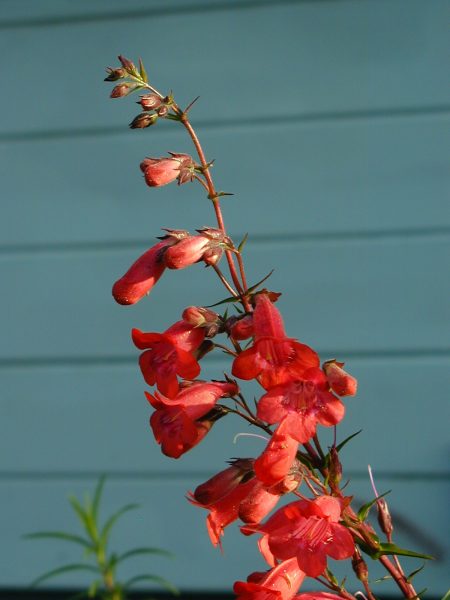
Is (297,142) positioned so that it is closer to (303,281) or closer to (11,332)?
(303,281)

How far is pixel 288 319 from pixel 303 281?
93 mm

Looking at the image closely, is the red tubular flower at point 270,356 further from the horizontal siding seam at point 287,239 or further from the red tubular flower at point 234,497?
the horizontal siding seam at point 287,239

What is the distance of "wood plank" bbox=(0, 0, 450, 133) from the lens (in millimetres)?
2152

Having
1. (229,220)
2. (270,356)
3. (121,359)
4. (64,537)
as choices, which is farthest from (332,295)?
(270,356)

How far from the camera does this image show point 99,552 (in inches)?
82.4

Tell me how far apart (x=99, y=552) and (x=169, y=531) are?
0.28 meters

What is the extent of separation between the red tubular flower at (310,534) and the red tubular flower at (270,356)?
3.8 inches

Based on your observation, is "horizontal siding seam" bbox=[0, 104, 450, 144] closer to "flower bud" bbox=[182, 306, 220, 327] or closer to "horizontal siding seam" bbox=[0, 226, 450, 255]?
"horizontal siding seam" bbox=[0, 226, 450, 255]

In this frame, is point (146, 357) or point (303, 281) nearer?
Answer: point (146, 357)

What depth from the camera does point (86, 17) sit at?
2.27 m

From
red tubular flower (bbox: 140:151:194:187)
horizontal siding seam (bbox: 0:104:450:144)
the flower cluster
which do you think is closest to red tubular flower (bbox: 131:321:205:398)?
the flower cluster

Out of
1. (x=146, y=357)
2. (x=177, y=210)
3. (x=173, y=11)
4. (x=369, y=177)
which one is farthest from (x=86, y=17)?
(x=146, y=357)

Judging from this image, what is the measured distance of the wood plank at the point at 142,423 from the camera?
222 cm

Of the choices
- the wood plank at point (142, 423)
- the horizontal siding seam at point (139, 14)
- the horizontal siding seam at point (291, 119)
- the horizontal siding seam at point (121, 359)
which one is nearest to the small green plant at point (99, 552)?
the wood plank at point (142, 423)
